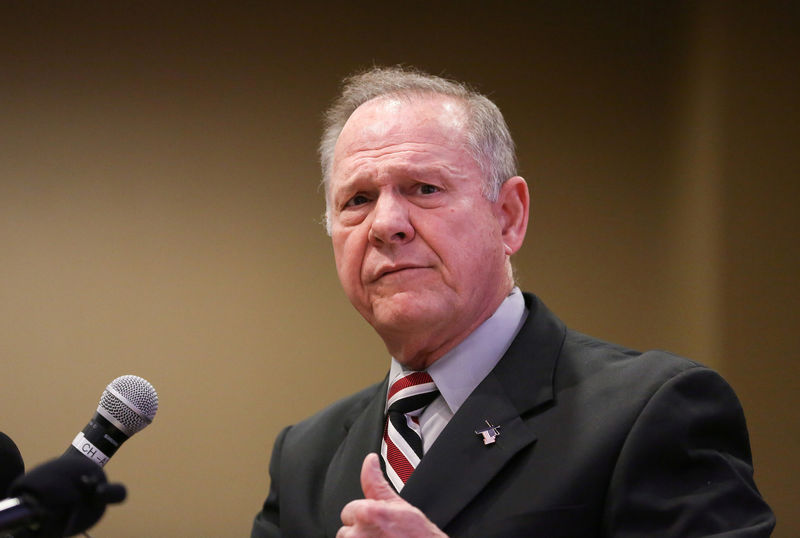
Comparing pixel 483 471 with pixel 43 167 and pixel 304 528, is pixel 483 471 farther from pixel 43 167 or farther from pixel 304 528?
pixel 43 167

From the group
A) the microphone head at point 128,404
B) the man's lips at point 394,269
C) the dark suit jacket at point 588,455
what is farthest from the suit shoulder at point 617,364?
the microphone head at point 128,404

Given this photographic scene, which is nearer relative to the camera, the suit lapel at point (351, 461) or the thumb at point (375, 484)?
the thumb at point (375, 484)

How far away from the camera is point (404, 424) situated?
1.87 metres

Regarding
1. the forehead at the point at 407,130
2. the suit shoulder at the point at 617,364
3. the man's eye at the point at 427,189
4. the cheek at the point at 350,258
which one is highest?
the forehead at the point at 407,130

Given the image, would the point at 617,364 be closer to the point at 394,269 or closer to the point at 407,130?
the point at 394,269

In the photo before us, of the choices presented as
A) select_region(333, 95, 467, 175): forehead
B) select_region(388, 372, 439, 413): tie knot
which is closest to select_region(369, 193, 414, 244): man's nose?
select_region(333, 95, 467, 175): forehead

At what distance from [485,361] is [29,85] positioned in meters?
2.79

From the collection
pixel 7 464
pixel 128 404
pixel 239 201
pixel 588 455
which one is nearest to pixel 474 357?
pixel 588 455

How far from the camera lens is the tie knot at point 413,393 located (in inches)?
74.4

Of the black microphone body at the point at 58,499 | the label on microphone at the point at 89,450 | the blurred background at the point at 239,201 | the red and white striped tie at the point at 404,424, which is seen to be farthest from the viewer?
the blurred background at the point at 239,201

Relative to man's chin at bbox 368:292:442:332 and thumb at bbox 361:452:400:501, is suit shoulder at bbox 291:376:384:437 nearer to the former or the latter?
man's chin at bbox 368:292:442:332

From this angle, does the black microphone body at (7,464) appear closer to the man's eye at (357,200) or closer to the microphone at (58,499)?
the microphone at (58,499)

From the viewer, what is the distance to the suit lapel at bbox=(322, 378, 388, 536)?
1.90m

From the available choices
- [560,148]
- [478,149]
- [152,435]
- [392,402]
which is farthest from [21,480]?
[560,148]
